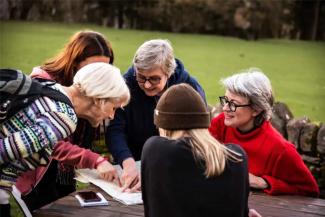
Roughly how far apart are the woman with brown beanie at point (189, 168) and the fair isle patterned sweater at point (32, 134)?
1.51 feet

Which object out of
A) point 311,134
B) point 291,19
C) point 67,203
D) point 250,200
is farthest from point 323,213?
point 291,19

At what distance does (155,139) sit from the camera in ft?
6.90

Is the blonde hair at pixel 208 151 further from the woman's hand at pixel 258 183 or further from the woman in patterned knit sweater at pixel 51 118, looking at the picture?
the woman's hand at pixel 258 183

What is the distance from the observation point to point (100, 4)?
14.2m

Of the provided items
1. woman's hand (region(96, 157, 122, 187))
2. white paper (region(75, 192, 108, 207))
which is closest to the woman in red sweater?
woman's hand (region(96, 157, 122, 187))

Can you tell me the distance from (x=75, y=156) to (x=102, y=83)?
691 millimetres

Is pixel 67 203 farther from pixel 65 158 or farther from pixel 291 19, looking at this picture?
pixel 291 19

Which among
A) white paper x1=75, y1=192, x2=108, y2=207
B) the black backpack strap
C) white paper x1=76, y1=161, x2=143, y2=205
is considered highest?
the black backpack strap

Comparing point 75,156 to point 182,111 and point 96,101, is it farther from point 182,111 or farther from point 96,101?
point 182,111

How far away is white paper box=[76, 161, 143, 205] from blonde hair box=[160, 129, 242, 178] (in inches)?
25.1

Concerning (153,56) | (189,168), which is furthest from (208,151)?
(153,56)

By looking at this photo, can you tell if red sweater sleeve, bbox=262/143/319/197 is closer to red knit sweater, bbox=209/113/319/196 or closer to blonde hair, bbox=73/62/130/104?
red knit sweater, bbox=209/113/319/196

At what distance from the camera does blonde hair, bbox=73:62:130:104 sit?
2537 millimetres

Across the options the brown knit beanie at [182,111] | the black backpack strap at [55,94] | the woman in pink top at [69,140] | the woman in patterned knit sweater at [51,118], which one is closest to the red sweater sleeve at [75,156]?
the woman in pink top at [69,140]
